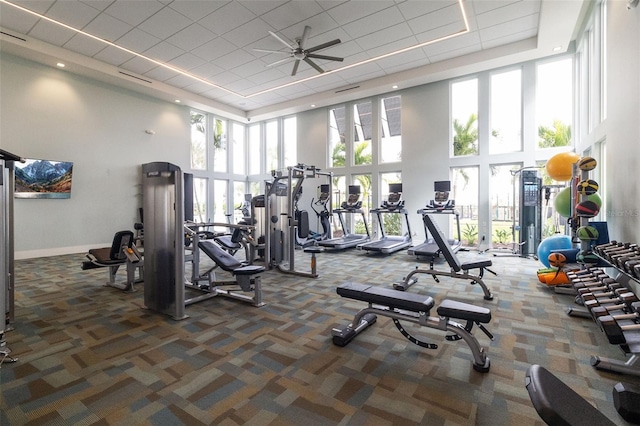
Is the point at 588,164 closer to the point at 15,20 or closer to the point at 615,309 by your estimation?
the point at 615,309

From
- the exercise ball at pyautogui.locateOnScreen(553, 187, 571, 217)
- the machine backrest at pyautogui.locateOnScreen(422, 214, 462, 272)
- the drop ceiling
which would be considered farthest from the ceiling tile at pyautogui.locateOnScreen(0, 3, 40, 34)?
the exercise ball at pyautogui.locateOnScreen(553, 187, 571, 217)

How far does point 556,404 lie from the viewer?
84 centimetres

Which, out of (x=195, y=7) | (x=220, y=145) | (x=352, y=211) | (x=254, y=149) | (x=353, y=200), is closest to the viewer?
(x=195, y=7)

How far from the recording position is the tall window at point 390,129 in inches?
372

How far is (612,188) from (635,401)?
12.2 feet

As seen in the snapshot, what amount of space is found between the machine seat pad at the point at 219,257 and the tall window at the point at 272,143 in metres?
8.24

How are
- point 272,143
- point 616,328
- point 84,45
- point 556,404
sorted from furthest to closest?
point 272,143 → point 84,45 → point 616,328 → point 556,404

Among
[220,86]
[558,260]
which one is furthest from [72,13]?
[558,260]

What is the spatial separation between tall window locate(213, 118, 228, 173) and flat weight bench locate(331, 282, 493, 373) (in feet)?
32.2

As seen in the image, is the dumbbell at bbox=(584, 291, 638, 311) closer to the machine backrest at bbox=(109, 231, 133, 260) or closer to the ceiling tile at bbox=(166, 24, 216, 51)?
the machine backrest at bbox=(109, 231, 133, 260)

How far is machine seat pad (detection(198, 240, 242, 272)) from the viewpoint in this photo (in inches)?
150

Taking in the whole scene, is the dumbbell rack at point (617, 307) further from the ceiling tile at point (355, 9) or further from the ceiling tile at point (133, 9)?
the ceiling tile at point (133, 9)

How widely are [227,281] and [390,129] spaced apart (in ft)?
25.3

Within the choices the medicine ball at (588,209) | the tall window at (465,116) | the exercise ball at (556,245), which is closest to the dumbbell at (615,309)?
the medicine ball at (588,209)
